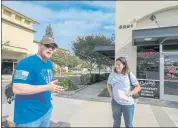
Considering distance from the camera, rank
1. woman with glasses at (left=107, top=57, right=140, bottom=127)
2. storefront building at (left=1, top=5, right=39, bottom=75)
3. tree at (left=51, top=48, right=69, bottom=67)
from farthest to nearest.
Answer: tree at (left=51, top=48, right=69, bottom=67), storefront building at (left=1, top=5, right=39, bottom=75), woman with glasses at (left=107, top=57, right=140, bottom=127)

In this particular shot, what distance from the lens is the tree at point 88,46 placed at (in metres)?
22.8

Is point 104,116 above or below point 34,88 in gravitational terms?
below

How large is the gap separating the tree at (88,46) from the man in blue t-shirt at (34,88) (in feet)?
65.1

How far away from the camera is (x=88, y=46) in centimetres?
2314

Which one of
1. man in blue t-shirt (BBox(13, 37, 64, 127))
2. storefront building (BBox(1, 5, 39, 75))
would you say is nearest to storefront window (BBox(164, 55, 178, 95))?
man in blue t-shirt (BBox(13, 37, 64, 127))

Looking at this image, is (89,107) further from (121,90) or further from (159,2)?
(159,2)

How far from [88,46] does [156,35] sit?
15341 mm

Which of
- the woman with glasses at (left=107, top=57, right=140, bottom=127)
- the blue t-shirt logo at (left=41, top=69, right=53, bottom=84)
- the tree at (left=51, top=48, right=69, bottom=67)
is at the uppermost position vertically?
the tree at (left=51, top=48, right=69, bottom=67)

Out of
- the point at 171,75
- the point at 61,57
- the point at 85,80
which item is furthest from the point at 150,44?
the point at 61,57

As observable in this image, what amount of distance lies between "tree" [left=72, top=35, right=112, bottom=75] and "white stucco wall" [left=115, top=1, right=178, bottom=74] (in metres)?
12.2

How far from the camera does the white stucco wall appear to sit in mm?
9227

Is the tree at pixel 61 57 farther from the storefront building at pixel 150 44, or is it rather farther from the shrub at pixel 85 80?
the storefront building at pixel 150 44

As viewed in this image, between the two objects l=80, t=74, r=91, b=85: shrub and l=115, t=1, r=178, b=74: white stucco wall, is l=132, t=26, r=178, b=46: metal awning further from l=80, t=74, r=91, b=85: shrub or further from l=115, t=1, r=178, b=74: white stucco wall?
l=80, t=74, r=91, b=85: shrub

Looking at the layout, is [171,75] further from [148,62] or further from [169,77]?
[148,62]
